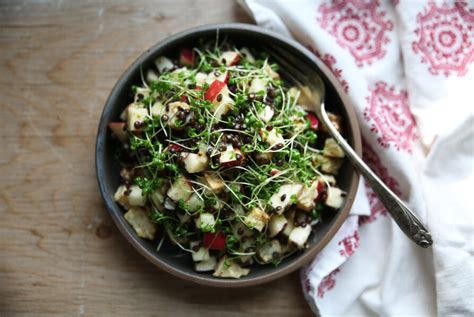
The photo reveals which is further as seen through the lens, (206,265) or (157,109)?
(206,265)

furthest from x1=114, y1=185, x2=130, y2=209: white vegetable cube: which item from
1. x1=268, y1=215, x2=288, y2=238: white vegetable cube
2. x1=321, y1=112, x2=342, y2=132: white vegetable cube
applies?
x1=321, y1=112, x2=342, y2=132: white vegetable cube

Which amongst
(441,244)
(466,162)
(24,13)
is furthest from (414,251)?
(24,13)

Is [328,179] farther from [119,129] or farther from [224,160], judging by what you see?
[119,129]

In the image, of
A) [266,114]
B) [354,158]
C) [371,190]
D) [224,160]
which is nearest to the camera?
[224,160]

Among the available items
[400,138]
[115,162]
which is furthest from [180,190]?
[400,138]

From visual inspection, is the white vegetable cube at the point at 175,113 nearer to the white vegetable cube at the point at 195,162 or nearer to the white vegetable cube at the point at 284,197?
the white vegetable cube at the point at 195,162

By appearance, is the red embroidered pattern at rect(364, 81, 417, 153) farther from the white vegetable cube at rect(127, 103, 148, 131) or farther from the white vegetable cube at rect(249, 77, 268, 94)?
the white vegetable cube at rect(127, 103, 148, 131)

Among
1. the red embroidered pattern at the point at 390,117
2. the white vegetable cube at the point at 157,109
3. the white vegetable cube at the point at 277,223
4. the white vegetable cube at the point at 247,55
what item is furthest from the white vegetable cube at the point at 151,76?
the red embroidered pattern at the point at 390,117

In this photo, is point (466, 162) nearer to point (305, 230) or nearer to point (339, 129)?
point (339, 129)
